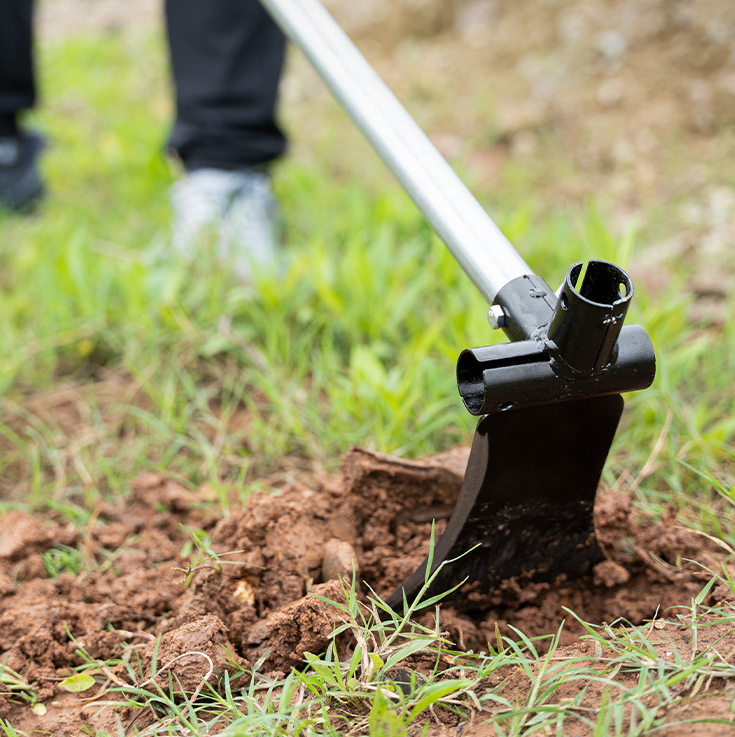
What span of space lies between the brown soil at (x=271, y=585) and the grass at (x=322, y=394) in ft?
0.16

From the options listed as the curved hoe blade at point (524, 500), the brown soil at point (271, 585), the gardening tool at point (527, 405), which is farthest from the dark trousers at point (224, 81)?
the curved hoe blade at point (524, 500)

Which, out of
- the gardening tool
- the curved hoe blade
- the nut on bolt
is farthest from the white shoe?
the curved hoe blade

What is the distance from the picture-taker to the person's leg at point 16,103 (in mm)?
3023

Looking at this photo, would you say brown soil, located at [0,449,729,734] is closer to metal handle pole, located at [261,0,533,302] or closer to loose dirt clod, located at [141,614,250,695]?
loose dirt clod, located at [141,614,250,695]

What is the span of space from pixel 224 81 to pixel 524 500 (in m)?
2.07

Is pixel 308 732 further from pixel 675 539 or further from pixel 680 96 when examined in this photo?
pixel 680 96

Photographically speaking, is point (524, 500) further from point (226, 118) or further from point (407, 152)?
point (226, 118)

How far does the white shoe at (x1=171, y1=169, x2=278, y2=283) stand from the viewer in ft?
7.84

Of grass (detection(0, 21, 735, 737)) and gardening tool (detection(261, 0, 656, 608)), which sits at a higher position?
gardening tool (detection(261, 0, 656, 608))

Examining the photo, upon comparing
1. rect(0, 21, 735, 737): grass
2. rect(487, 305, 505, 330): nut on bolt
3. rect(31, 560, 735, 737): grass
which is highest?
rect(487, 305, 505, 330): nut on bolt

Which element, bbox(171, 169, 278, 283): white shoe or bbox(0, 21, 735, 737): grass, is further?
bbox(171, 169, 278, 283): white shoe

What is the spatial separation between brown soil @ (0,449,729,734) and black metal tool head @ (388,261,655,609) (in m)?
0.08

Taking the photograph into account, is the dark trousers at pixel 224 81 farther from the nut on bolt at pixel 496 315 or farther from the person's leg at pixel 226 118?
the nut on bolt at pixel 496 315

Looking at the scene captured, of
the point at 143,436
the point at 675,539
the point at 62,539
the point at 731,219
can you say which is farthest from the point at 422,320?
the point at 731,219
